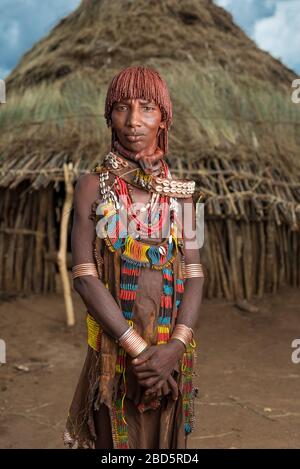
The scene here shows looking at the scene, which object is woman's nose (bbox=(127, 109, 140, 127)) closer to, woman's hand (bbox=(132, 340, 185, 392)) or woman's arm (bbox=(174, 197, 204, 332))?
woman's arm (bbox=(174, 197, 204, 332))

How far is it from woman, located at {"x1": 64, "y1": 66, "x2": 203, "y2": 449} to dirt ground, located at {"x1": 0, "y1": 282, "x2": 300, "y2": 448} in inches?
74.8

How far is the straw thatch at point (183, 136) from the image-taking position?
696 centimetres

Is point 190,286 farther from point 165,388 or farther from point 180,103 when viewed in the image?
point 180,103

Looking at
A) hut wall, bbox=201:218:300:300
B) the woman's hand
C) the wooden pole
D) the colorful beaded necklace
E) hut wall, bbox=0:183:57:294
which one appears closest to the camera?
the woman's hand

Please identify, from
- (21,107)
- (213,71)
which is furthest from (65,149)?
(213,71)

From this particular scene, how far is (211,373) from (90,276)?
3.67m

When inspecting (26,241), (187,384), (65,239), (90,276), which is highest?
(26,241)

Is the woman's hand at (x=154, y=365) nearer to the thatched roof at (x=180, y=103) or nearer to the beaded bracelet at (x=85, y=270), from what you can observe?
the beaded bracelet at (x=85, y=270)

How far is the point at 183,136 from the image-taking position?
717cm

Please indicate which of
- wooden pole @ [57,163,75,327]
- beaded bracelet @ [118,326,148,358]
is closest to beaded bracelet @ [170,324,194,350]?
beaded bracelet @ [118,326,148,358]

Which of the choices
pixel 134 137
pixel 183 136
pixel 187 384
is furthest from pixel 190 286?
pixel 183 136

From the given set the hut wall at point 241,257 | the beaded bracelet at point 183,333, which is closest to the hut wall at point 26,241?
the hut wall at point 241,257

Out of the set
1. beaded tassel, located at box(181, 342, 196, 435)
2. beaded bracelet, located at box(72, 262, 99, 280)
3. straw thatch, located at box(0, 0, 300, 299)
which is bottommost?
beaded tassel, located at box(181, 342, 196, 435)

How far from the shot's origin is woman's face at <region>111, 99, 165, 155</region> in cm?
179
